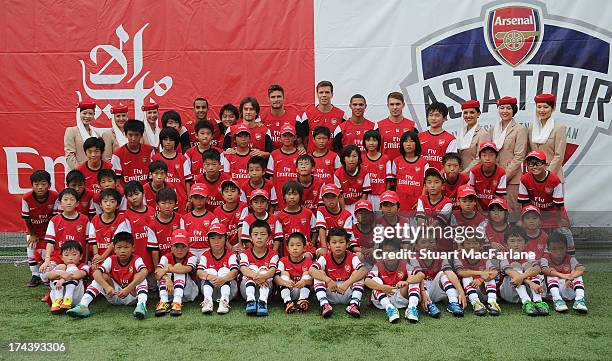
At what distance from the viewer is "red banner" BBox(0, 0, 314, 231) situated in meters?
6.02

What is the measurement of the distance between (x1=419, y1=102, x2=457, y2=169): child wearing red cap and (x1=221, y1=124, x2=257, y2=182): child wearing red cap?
5.02 feet

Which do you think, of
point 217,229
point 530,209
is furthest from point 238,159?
point 530,209

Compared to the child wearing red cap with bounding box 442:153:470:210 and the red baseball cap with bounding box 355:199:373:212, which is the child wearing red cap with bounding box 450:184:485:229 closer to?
the child wearing red cap with bounding box 442:153:470:210

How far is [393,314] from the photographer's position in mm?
3961

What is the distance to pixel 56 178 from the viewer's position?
6.12 m

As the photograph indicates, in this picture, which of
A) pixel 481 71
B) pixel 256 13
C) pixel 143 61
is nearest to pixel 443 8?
pixel 481 71

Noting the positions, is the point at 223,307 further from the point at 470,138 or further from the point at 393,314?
the point at 470,138

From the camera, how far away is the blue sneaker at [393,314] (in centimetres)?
393

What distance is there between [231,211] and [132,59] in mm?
2287

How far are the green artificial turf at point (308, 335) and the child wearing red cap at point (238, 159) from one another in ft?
4.00

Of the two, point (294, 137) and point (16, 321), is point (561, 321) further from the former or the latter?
point (16, 321)

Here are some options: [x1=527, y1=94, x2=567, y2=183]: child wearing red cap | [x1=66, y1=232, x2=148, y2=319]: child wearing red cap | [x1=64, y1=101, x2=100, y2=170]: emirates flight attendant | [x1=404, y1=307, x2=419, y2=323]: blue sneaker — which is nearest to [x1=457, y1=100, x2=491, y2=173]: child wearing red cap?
[x1=527, y1=94, x2=567, y2=183]: child wearing red cap

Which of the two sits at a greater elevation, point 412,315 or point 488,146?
point 488,146

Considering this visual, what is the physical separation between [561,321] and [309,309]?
1.73m
